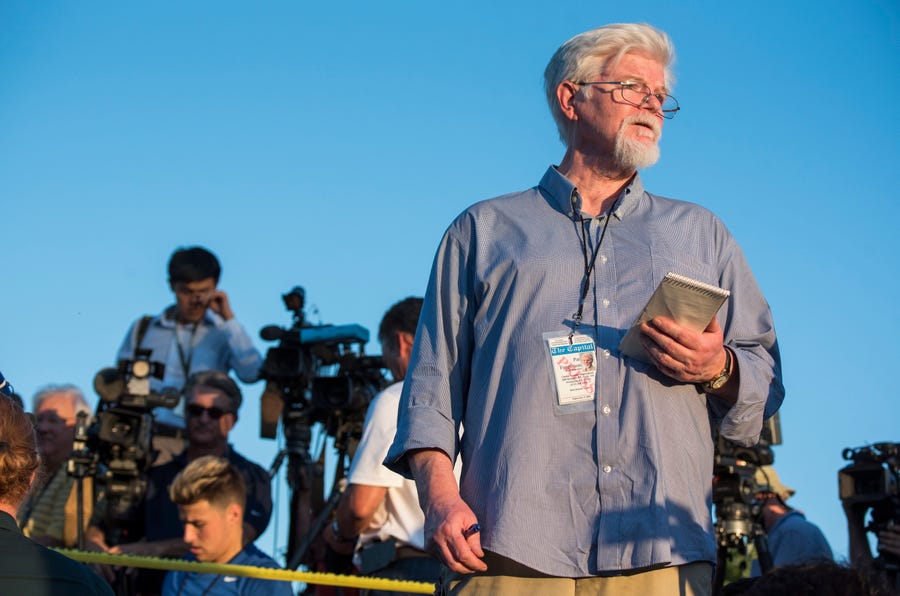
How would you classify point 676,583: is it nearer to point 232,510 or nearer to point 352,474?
point 352,474

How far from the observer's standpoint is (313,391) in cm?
757

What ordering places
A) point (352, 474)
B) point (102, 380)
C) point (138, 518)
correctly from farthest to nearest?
point (102, 380)
point (138, 518)
point (352, 474)

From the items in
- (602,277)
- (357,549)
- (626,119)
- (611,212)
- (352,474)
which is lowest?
(357,549)

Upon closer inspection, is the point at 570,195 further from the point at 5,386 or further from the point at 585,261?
the point at 5,386

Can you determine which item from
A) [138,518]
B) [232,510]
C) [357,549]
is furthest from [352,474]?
[138,518]

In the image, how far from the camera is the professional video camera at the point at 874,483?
6.40 m

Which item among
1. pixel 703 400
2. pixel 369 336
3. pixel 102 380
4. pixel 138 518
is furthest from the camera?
pixel 369 336

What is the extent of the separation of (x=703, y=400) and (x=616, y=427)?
0.29 m

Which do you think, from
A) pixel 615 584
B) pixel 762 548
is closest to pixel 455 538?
pixel 615 584

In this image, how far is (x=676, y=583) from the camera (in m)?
2.70

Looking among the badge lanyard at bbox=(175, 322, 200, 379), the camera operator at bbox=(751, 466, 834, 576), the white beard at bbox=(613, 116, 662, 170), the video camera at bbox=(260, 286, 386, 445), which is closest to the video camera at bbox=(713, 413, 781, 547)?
the camera operator at bbox=(751, 466, 834, 576)

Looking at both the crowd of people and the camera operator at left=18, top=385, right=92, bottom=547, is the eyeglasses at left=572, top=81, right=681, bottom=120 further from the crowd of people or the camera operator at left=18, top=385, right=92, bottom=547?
the camera operator at left=18, top=385, right=92, bottom=547

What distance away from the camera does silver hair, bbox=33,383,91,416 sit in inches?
305

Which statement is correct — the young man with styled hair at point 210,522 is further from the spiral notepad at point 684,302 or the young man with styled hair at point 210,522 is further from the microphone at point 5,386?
the spiral notepad at point 684,302
